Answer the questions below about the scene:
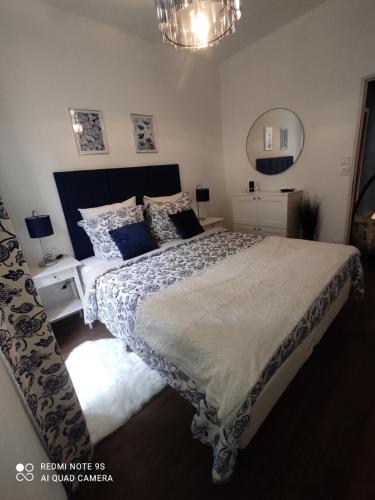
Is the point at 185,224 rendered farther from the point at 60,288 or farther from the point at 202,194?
the point at 60,288

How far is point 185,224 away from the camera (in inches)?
106

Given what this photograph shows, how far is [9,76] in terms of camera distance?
203 cm

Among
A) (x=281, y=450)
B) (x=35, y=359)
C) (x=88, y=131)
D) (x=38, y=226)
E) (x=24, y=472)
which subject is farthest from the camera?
(x=88, y=131)

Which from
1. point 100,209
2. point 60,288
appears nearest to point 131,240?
point 100,209

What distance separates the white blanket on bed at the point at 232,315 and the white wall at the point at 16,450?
60 cm

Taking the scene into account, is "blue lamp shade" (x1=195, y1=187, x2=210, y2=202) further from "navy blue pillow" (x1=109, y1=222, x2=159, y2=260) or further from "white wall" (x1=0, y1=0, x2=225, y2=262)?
"navy blue pillow" (x1=109, y1=222, x2=159, y2=260)

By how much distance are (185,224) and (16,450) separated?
224 cm

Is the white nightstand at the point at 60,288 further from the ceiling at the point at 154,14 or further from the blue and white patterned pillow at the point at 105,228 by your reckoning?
the ceiling at the point at 154,14

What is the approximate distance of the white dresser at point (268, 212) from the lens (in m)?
3.17

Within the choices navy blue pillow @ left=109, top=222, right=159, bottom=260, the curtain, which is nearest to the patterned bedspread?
navy blue pillow @ left=109, top=222, right=159, bottom=260

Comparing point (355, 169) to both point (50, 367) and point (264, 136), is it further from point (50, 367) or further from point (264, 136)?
point (50, 367)

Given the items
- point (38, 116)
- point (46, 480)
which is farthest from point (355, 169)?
point (46, 480)

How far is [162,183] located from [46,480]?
2.92 meters

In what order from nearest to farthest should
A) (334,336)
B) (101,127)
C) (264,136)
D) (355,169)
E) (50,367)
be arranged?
(50,367)
(334,336)
(101,127)
(355,169)
(264,136)
